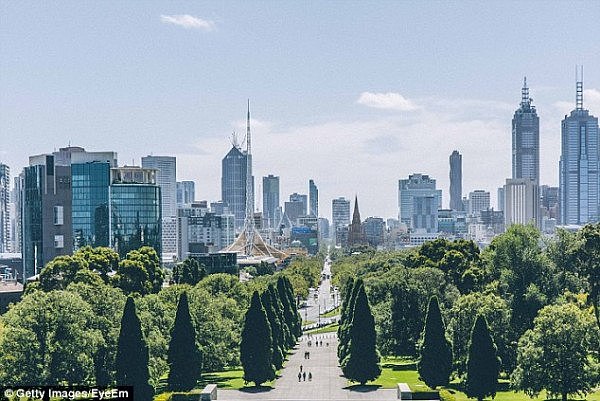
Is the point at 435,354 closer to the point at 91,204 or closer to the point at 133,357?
the point at 133,357

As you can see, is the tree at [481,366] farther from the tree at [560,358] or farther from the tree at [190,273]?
the tree at [190,273]

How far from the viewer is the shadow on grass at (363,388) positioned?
2977 inches

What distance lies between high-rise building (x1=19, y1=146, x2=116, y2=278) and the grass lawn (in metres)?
66.8

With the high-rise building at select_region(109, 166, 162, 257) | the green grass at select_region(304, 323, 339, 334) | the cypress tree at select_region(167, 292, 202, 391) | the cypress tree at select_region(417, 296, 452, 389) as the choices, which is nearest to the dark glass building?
the high-rise building at select_region(109, 166, 162, 257)

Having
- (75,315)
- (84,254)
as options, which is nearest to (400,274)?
(84,254)

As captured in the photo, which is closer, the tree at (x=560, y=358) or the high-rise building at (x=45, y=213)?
the tree at (x=560, y=358)

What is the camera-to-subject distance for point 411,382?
8138 cm

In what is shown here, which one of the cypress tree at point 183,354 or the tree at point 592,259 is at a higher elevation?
the tree at point 592,259

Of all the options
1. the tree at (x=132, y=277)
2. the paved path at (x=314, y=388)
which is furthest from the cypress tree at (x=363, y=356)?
the tree at (x=132, y=277)

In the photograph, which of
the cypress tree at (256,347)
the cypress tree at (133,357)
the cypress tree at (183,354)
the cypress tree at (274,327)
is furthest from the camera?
the cypress tree at (274,327)

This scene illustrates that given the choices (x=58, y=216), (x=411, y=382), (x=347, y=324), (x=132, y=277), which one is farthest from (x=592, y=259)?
(x=58, y=216)

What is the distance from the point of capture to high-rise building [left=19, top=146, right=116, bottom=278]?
150 m

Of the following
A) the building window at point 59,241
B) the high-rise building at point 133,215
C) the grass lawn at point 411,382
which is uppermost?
the high-rise building at point 133,215

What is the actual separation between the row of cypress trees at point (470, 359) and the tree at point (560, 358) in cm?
244
